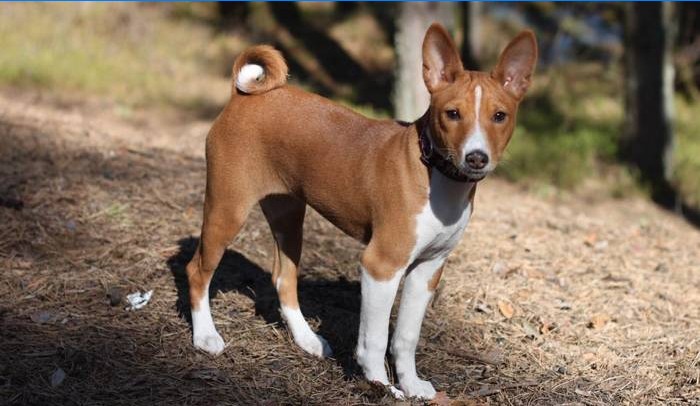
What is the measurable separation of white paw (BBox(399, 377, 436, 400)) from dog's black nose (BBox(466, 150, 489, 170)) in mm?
1213

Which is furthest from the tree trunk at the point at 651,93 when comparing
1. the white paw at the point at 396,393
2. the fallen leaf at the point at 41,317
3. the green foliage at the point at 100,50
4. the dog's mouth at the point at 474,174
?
the fallen leaf at the point at 41,317

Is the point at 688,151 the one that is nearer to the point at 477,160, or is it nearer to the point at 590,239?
the point at 590,239

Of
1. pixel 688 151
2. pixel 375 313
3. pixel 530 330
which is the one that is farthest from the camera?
pixel 688 151

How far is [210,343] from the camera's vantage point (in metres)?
4.30

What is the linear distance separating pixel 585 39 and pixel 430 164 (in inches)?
461

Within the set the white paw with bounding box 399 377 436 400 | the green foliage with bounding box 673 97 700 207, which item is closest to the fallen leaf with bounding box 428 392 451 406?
the white paw with bounding box 399 377 436 400

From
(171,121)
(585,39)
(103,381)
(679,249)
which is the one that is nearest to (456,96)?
(103,381)

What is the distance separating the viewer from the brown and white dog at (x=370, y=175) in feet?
11.6

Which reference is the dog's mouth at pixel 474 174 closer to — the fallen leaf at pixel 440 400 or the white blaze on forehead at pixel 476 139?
the white blaze on forehead at pixel 476 139

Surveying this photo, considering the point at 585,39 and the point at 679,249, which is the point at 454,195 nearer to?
the point at 679,249

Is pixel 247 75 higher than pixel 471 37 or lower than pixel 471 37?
higher

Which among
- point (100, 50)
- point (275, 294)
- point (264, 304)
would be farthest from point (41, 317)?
point (100, 50)

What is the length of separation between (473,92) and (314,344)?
5.46 feet

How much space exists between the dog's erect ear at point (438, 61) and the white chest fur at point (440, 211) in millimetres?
400
